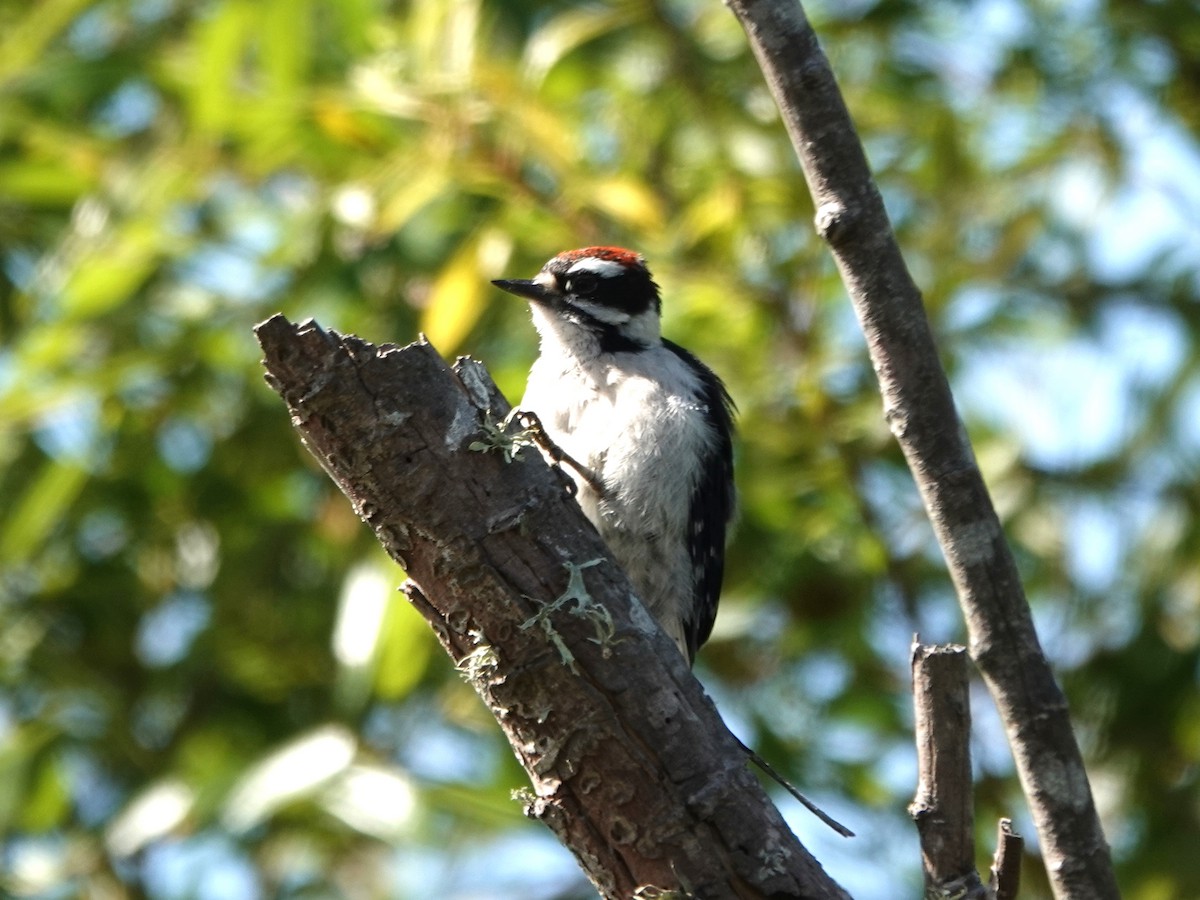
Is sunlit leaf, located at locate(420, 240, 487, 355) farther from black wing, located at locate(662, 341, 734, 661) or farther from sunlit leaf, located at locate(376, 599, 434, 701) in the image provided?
sunlit leaf, located at locate(376, 599, 434, 701)

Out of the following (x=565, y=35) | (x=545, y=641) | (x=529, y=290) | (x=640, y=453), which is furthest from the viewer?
(x=565, y=35)

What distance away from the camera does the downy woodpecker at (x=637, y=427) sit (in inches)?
174

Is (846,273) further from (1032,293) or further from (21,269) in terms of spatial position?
(21,269)

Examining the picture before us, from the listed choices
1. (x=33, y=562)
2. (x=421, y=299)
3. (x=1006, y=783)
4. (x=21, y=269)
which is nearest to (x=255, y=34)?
(x=421, y=299)

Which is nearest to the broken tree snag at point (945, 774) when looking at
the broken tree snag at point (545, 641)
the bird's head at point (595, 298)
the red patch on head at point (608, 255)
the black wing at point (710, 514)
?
the broken tree snag at point (545, 641)

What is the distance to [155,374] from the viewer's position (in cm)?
596

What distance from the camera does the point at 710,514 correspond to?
15.3 ft

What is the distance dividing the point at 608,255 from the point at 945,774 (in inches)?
103

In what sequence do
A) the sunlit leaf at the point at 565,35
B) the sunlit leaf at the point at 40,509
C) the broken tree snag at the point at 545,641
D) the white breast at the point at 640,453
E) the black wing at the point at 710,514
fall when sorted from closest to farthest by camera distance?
the broken tree snag at the point at 545,641, the white breast at the point at 640,453, the black wing at the point at 710,514, the sunlit leaf at the point at 565,35, the sunlit leaf at the point at 40,509

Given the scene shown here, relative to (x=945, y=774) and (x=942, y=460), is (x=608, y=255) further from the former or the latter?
(x=945, y=774)

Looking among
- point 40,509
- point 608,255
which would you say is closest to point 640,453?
point 608,255

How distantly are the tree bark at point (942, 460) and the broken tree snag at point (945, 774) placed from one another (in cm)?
10

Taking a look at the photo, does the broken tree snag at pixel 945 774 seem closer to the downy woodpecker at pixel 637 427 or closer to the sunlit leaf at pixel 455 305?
the downy woodpecker at pixel 637 427

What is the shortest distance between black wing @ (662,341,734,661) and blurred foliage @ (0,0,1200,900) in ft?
1.48
